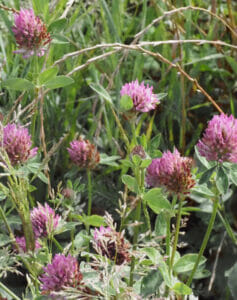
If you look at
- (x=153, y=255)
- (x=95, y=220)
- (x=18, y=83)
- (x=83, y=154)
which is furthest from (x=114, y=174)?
(x=153, y=255)

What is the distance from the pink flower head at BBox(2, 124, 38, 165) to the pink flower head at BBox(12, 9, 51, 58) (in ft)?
0.59

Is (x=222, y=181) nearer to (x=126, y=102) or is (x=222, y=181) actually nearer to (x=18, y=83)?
(x=126, y=102)

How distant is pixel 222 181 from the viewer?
98cm

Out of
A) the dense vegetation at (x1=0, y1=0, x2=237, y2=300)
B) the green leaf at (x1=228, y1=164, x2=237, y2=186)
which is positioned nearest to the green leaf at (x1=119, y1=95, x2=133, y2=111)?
the dense vegetation at (x1=0, y1=0, x2=237, y2=300)

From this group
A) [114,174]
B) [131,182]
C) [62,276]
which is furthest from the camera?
[114,174]

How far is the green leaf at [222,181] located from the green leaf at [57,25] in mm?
509

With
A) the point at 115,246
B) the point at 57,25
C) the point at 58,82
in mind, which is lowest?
the point at 115,246

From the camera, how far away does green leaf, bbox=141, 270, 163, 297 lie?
1.00 m

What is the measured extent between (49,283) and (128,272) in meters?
0.20

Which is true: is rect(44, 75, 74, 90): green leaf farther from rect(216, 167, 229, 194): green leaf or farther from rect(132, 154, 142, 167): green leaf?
rect(216, 167, 229, 194): green leaf

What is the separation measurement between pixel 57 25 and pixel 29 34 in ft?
0.29

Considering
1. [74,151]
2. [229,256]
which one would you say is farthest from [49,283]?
[229,256]

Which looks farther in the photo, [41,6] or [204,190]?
[41,6]

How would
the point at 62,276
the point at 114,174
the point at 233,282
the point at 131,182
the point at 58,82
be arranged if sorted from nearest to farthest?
the point at 62,276 < the point at 131,182 < the point at 58,82 < the point at 233,282 < the point at 114,174
